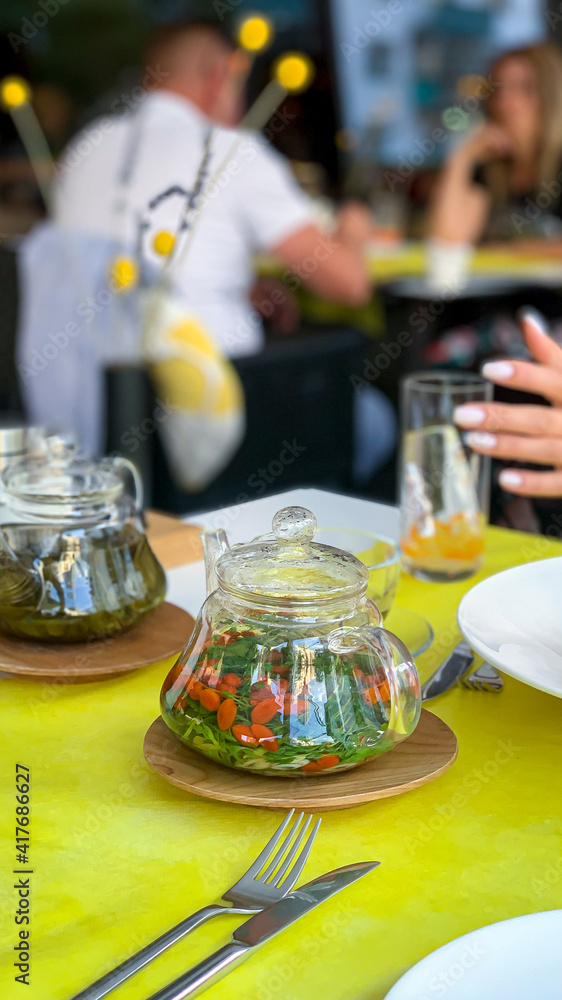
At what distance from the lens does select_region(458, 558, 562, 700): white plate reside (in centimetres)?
60

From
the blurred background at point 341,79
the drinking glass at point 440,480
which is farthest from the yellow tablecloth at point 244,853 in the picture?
the blurred background at point 341,79

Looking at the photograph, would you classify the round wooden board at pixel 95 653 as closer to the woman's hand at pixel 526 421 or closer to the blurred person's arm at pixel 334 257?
the woman's hand at pixel 526 421

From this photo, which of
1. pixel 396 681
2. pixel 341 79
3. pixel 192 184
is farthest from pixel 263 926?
pixel 341 79

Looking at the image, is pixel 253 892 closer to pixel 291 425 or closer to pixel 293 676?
pixel 293 676

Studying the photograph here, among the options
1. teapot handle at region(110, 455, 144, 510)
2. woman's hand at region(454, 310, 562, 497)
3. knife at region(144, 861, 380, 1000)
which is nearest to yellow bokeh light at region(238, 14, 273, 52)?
woman's hand at region(454, 310, 562, 497)

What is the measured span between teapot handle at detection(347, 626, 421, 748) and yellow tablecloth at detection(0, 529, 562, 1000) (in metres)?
0.05

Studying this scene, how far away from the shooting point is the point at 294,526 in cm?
54

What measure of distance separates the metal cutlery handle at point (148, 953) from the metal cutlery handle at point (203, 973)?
16mm

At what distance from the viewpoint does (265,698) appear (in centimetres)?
51

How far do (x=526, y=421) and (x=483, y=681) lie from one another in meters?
0.37

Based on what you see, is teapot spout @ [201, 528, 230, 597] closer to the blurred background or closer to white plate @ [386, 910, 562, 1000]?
white plate @ [386, 910, 562, 1000]

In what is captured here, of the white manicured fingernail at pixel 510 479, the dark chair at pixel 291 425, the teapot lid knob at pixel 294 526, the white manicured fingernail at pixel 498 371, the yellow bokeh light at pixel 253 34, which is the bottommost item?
the dark chair at pixel 291 425

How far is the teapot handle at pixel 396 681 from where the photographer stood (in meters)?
0.52

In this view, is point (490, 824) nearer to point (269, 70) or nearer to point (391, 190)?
point (391, 190)
